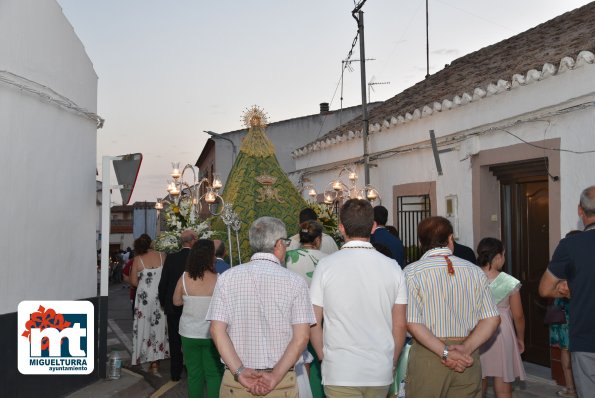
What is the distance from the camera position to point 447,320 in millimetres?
4711

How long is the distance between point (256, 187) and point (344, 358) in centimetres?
684

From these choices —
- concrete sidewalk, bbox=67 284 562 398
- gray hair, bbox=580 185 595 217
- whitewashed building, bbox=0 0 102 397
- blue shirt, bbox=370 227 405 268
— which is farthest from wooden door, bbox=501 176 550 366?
whitewashed building, bbox=0 0 102 397

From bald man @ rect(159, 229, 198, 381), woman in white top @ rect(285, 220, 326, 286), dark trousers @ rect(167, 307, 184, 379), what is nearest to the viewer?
woman in white top @ rect(285, 220, 326, 286)

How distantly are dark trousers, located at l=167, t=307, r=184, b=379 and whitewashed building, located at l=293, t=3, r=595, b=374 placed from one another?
455 centimetres

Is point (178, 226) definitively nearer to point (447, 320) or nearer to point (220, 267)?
point (220, 267)

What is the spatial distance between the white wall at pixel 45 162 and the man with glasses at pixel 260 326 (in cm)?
336

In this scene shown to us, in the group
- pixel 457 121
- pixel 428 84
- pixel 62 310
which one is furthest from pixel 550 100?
pixel 428 84

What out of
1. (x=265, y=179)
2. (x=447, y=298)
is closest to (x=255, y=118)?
(x=265, y=179)

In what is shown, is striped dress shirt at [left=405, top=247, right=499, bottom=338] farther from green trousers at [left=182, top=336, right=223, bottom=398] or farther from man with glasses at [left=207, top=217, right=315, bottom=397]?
green trousers at [left=182, top=336, right=223, bottom=398]

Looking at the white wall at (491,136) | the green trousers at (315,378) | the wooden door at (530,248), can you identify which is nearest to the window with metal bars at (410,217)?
the white wall at (491,136)

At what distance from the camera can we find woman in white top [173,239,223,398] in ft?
22.5

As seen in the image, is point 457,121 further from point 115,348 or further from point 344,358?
point 344,358

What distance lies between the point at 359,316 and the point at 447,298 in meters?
0.63

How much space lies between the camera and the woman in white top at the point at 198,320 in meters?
6.86
